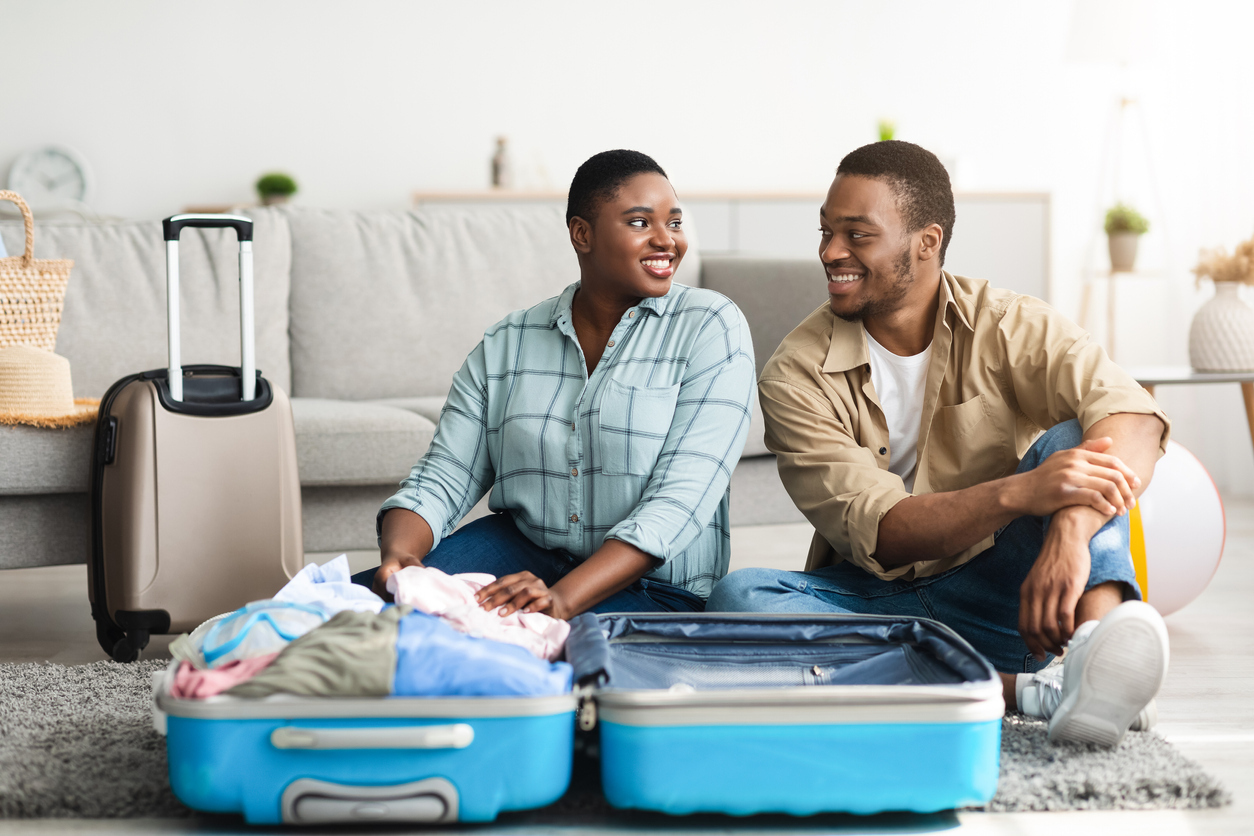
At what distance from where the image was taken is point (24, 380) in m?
1.86

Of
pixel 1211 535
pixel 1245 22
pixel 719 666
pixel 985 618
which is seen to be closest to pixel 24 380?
pixel 719 666

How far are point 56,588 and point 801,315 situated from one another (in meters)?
1.83

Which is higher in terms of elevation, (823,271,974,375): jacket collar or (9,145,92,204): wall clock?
(9,145,92,204): wall clock

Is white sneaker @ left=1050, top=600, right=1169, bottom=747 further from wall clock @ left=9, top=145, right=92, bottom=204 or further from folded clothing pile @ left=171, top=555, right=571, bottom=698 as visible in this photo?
wall clock @ left=9, top=145, right=92, bottom=204

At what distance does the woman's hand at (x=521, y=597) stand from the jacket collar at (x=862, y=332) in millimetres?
540

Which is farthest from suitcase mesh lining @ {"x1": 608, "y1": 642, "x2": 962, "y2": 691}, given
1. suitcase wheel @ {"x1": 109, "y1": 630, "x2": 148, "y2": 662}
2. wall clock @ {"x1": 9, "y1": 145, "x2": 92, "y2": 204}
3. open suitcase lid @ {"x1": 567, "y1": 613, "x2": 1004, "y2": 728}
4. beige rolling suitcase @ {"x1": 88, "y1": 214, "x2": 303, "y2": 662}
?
wall clock @ {"x1": 9, "y1": 145, "x2": 92, "y2": 204}

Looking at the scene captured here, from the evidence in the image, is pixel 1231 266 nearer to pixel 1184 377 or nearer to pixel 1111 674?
pixel 1184 377

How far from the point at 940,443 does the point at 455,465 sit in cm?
69

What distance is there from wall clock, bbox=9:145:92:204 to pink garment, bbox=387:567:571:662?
3962mm

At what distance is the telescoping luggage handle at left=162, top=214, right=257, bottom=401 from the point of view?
1657mm

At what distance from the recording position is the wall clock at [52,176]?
4500 mm

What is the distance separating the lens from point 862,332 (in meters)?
1.60

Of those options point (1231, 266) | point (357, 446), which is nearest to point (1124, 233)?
point (1231, 266)

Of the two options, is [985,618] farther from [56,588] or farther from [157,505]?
[56,588]
